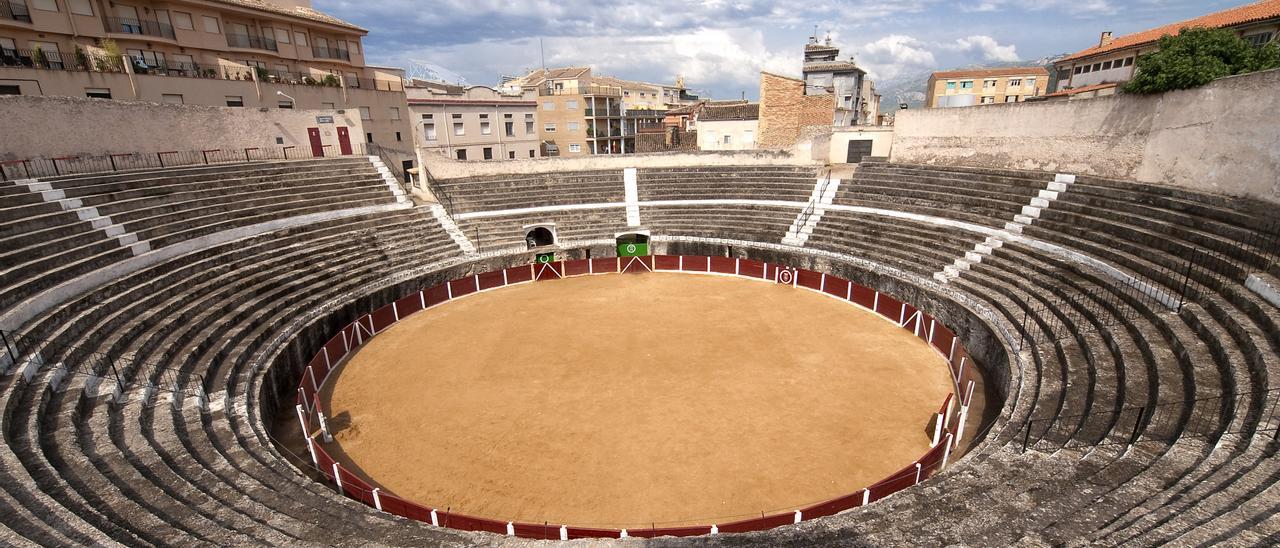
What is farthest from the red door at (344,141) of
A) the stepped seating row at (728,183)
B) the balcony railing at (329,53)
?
the stepped seating row at (728,183)

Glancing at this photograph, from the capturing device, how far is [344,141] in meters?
29.8

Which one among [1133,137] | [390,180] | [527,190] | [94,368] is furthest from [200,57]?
[1133,137]

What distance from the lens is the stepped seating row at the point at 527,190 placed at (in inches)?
1160

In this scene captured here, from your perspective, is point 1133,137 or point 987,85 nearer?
point 1133,137

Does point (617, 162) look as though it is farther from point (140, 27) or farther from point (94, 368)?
point (94, 368)

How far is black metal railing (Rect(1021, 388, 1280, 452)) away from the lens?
850 centimetres

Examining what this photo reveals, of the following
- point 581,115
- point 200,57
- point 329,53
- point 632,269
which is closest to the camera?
point 632,269

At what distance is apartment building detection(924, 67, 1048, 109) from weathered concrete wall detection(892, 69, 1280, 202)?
32.4m

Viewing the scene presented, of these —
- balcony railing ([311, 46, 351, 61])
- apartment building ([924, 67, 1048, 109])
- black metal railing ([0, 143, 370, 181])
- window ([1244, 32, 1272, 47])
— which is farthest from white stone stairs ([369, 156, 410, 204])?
apartment building ([924, 67, 1048, 109])

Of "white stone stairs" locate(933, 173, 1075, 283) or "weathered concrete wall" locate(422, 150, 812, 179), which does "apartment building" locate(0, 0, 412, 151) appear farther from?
"white stone stairs" locate(933, 173, 1075, 283)

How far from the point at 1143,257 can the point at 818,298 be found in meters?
9.49

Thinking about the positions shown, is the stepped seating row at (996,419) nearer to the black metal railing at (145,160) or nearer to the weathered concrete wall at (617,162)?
the black metal railing at (145,160)

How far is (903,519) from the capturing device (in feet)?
25.7

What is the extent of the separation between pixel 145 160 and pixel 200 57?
915cm
